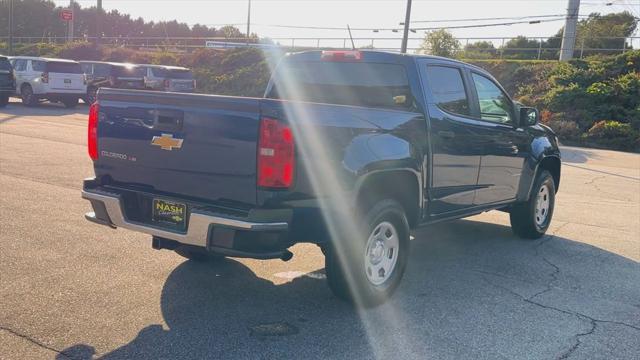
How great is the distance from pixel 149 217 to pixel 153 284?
858mm

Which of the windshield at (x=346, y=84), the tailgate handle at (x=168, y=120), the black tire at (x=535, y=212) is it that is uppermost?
the windshield at (x=346, y=84)

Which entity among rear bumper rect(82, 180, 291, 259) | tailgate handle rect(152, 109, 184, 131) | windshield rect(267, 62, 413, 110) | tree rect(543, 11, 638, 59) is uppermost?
tree rect(543, 11, 638, 59)

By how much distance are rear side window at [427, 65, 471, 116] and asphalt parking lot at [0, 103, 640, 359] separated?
5.15 feet

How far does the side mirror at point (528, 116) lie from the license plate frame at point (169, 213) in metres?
4.18

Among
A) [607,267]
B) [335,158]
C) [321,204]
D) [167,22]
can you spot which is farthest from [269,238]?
[167,22]

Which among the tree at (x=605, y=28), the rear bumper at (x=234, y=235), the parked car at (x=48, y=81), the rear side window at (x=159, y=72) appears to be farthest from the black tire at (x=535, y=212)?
the tree at (x=605, y=28)

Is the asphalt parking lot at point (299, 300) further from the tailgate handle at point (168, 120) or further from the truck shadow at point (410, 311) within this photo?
the tailgate handle at point (168, 120)

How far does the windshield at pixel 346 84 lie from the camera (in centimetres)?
550

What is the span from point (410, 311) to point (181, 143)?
2.17 m

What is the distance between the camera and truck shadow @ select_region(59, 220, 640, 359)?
161 inches

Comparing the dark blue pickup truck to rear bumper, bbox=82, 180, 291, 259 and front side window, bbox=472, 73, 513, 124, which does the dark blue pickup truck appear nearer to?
rear bumper, bbox=82, 180, 291, 259

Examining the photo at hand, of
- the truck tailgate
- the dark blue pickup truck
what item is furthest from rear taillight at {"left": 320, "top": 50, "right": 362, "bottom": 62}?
the truck tailgate

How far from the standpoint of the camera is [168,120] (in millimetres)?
4426

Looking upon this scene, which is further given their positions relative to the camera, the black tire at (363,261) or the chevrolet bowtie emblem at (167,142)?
the black tire at (363,261)
